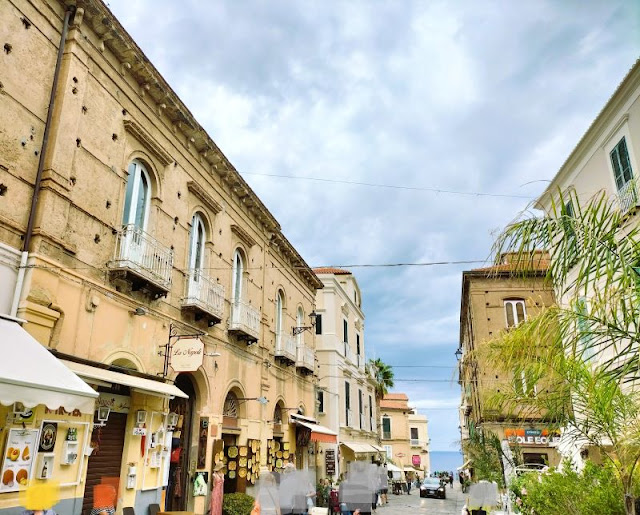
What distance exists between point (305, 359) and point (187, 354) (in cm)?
1086

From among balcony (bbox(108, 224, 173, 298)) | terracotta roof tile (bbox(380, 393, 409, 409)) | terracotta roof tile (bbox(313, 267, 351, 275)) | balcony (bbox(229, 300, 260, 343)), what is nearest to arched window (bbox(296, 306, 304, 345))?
balcony (bbox(229, 300, 260, 343))

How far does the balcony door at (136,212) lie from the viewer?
1020cm

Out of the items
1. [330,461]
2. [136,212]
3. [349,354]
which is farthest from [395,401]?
[136,212]

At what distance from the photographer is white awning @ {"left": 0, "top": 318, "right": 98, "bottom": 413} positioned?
6059 millimetres

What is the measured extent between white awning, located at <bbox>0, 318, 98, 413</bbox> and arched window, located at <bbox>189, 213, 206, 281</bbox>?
5.78 m

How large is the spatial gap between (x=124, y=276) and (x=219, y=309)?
158 inches

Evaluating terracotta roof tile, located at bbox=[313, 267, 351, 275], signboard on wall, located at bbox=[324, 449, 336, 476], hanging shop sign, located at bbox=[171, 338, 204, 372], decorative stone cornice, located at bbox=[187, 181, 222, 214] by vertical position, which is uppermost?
terracotta roof tile, located at bbox=[313, 267, 351, 275]

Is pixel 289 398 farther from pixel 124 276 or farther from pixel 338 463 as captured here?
pixel 124 276

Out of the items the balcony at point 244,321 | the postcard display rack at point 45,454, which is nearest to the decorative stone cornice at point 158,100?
the balcony at point 244,321

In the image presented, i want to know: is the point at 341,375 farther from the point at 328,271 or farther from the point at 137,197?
the point at 137,197

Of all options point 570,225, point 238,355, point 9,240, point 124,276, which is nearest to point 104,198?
point 124,276

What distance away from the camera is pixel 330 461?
2366 centimetres

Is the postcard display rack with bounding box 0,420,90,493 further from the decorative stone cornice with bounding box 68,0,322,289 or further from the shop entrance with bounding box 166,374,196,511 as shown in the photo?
the decorative stone cornice with bounding box 68,0,322,289

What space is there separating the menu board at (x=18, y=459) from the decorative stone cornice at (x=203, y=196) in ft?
23.6
